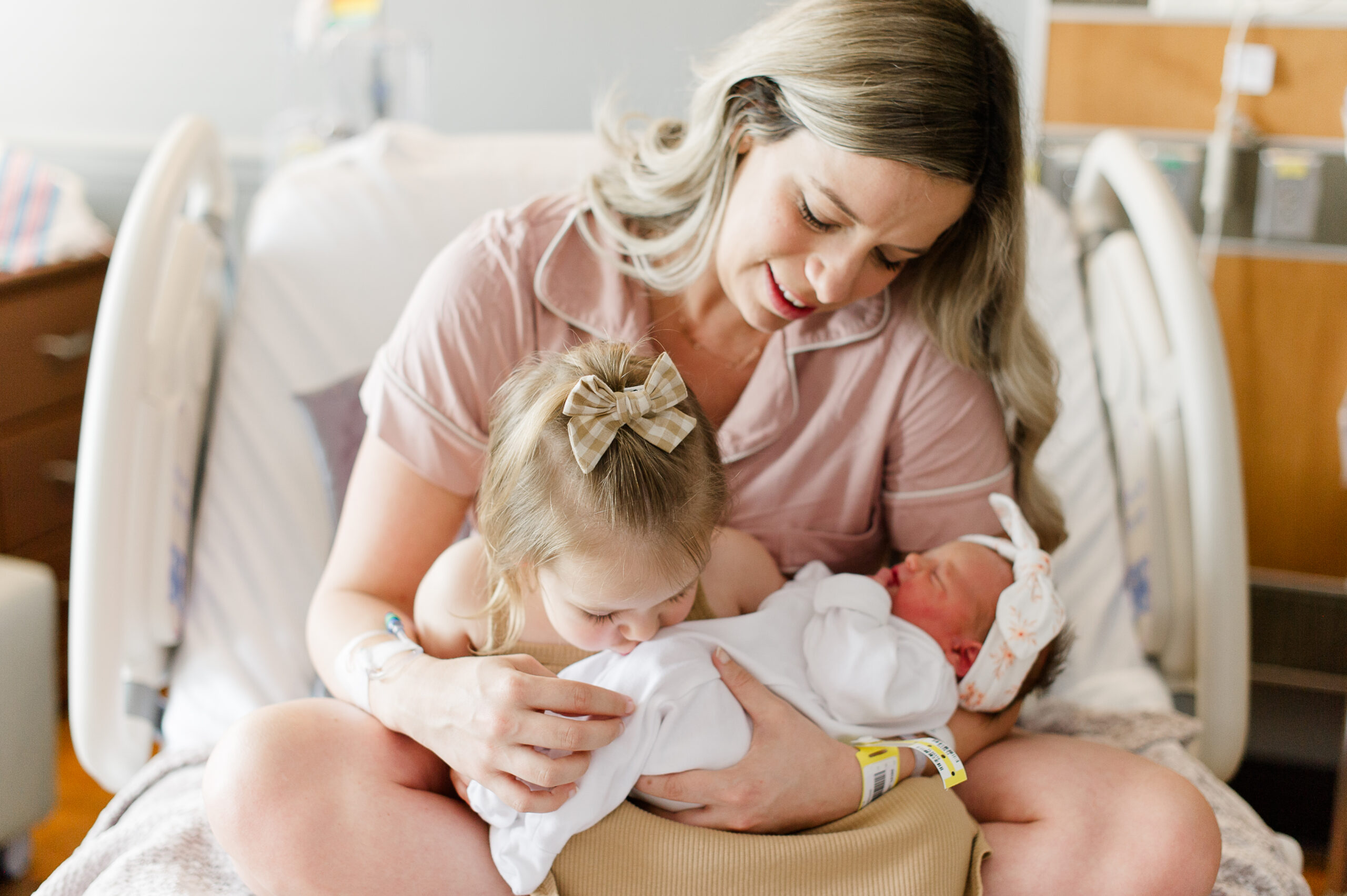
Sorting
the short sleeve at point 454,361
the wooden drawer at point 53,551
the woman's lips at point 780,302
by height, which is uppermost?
the woman's lips at point 780,302

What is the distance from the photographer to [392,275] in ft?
6.10

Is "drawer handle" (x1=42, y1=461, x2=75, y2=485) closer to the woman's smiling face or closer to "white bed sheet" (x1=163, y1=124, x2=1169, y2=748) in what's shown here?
"white bed sheet" (x1=163, y1=124, x2=1169, y2=748)

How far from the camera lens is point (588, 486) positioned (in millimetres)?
950

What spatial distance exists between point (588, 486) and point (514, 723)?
0.23 m

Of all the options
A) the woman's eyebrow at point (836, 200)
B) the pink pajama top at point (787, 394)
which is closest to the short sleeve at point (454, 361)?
the pink pajama top at point (787, 394)

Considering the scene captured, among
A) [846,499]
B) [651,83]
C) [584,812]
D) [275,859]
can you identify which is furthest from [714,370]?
[651,83]

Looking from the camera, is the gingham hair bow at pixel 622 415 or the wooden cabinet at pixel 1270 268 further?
the wooden cabinet at pixel 1270 268

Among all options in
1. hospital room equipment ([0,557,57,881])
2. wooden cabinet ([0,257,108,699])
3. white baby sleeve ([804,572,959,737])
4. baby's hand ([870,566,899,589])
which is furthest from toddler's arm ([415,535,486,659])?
wooden cabinet ([0,257,108,699])

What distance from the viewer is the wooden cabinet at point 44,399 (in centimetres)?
224

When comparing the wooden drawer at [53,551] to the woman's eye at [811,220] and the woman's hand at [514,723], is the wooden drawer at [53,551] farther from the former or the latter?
the woman's eye at [811,220]

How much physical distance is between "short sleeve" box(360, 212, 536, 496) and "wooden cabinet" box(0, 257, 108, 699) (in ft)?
4.33

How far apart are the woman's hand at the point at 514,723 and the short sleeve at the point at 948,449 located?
21.4 inches

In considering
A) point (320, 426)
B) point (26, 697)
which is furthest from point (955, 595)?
point (26, 697)

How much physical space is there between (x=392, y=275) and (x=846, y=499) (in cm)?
89
